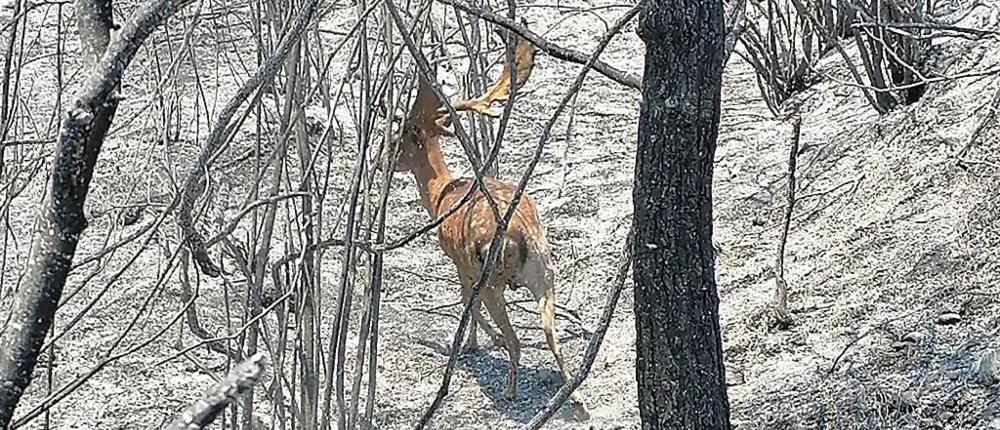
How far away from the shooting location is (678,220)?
265 cm

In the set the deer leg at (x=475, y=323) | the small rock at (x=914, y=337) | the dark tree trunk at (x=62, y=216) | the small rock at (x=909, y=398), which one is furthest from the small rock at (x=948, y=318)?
the dark tree trunk at (x=62, y=216)

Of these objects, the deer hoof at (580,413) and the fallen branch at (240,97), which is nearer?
the fallen branch at (240,97)

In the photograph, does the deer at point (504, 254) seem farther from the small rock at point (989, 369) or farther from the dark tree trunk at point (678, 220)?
the dark tree trunk at point (678, 220)

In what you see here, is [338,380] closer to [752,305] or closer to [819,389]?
[819,389]

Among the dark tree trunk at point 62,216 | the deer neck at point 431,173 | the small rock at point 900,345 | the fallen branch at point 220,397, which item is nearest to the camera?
the fallen branch at point 220,397

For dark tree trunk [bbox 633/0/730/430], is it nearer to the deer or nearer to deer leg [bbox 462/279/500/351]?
the deer

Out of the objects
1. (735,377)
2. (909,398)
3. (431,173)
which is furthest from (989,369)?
(431,173)

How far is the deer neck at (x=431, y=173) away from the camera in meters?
6.26

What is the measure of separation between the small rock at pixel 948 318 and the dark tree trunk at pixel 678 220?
86.8 inches

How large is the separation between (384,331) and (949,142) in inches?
109

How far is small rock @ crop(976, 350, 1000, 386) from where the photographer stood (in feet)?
13.9

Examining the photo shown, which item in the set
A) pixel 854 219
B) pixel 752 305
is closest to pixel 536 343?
pixel 752 305

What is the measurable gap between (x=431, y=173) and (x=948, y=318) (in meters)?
2.49

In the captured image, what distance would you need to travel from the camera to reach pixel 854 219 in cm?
620
